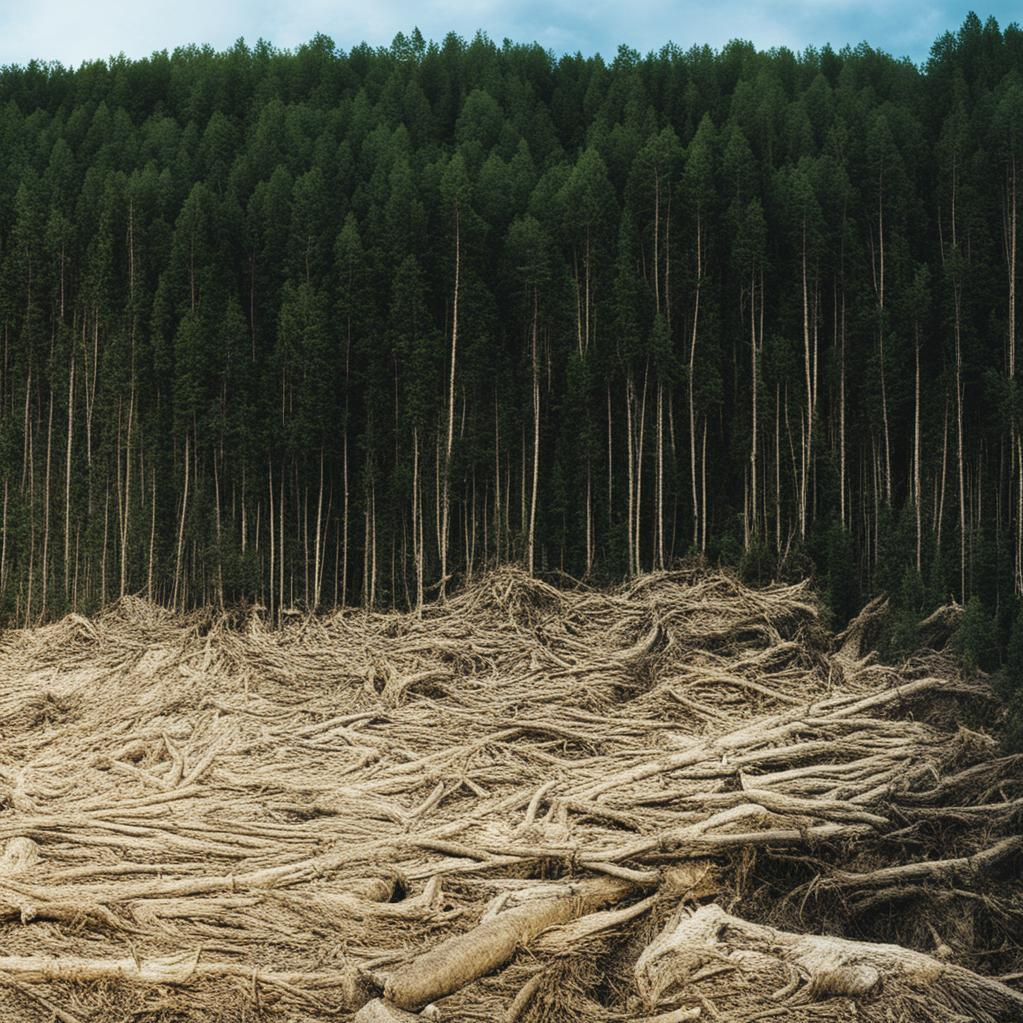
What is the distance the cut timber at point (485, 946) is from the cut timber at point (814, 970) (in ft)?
1.33

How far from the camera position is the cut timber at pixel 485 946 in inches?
138

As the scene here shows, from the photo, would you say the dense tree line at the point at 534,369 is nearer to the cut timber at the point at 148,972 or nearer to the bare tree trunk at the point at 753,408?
the bare tree trunk at the point at 753,408

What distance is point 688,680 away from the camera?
752 centimetres

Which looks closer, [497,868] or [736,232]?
[497,868]

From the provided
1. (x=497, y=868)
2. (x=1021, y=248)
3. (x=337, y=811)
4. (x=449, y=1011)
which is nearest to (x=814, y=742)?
(x=497, y=868)

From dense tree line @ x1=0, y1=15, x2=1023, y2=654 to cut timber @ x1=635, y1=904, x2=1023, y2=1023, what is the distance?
21.1 feet

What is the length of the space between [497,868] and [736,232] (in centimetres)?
937

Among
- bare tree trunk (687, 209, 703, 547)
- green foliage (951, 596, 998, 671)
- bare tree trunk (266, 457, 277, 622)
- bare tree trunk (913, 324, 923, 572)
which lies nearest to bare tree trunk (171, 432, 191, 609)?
bare tree trunk (266, 457, 277, 622)

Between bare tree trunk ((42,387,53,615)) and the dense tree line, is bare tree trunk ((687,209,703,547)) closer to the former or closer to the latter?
the dense tree line

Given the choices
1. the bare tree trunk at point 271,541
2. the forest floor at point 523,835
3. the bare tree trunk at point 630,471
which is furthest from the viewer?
the bare tree trunk at point 271,541

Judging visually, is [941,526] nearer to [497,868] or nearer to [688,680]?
[688,680]

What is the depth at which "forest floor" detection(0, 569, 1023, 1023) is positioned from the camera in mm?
3654

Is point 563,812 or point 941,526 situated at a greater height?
point 941,526

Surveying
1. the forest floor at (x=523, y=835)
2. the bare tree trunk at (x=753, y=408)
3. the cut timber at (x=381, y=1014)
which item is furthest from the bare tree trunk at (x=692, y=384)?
the cut timber at (x=381, y=1014)
